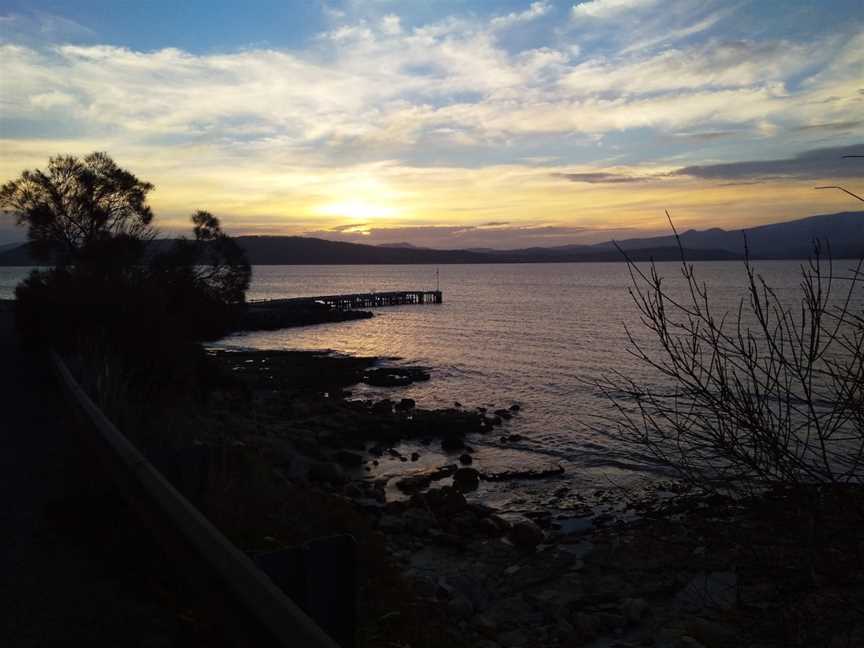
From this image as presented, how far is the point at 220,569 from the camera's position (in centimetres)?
273

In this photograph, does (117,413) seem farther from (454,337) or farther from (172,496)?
(454,337)

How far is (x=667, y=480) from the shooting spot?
1645cm

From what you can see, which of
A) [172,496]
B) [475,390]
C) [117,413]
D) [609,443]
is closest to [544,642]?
[117,413]

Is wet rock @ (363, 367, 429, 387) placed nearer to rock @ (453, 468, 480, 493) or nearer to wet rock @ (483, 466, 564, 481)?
wet rock @ (483, 466, 564, 481)

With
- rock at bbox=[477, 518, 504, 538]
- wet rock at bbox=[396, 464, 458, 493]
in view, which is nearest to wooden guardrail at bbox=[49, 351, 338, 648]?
rock at bbox=[477, 518, 504, 538]

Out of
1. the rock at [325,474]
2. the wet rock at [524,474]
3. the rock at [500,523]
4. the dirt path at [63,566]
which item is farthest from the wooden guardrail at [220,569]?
the wet rock at [524,474]

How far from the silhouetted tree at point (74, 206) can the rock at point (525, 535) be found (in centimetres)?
1902

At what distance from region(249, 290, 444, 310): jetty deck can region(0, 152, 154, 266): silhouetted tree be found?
46363mm

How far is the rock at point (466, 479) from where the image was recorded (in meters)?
16.1

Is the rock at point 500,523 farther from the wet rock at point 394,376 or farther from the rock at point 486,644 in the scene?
the wet rock at point 394,376

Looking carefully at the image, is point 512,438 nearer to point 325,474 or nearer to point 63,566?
point 325,474

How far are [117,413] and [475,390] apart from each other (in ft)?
77.0

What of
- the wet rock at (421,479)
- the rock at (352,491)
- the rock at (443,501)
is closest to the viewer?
the rock at (443,501)

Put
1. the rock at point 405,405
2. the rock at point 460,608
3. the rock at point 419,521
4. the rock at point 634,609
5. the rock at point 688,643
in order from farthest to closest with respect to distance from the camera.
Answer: the rock at point 405,405, the rock at point 419,521, the rock at point 634,609, the rock at point 460,608, the rock at point 688,643
